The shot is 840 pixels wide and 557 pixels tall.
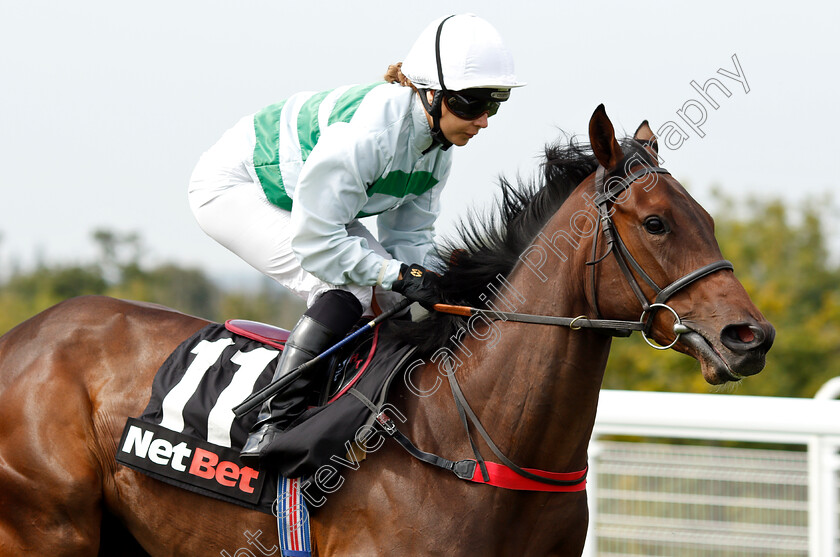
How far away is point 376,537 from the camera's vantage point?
2.66 meters

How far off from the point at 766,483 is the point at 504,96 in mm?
2628

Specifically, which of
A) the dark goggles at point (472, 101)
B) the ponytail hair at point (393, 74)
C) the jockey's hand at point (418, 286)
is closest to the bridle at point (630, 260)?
the dark goggles at point (472, 101)

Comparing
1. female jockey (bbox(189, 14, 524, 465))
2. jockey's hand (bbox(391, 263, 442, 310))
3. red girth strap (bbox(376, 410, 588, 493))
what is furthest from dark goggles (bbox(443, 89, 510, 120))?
red girth strap (bbox(376, 410, 588, 493))

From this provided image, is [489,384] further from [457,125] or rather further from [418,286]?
[457,125]

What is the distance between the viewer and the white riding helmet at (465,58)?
279cm

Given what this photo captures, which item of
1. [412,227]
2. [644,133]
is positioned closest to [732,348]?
[644,133]

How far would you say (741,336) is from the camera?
7.66 ft

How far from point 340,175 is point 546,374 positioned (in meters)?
0.88

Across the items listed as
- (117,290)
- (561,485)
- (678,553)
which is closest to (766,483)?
(678,553)

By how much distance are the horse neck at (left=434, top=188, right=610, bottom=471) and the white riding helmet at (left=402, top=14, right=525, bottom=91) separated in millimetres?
487

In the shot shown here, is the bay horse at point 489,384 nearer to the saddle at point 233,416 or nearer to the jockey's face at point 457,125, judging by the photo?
the saddle at point 233,416

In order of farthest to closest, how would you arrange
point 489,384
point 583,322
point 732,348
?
point 489,384 → point 583,322 → point 732,348

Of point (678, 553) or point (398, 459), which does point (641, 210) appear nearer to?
point (398, 459)

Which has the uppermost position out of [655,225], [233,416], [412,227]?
[412,227]
